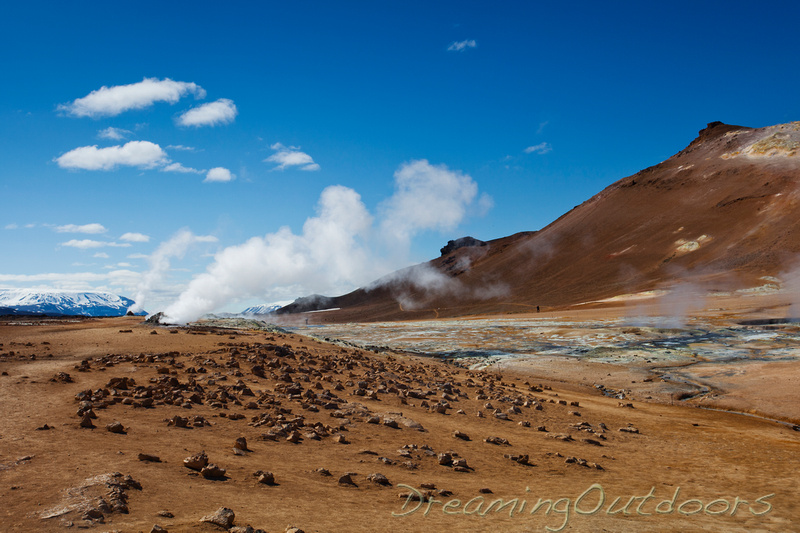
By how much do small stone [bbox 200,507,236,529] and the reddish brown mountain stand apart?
345ft

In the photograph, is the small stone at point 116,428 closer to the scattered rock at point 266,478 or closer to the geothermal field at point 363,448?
the geothermal field at point 363,448

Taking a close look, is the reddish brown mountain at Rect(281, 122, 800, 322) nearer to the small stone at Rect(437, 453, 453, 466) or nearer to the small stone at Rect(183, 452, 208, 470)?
the small stone at Rect(437, 453, 453, 466)

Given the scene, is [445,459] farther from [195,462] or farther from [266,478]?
[195,462]

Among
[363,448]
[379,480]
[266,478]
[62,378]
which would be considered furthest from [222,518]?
[62,378]

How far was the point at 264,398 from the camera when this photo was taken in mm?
13227

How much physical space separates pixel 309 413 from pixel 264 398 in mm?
1451

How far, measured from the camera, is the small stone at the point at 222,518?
5.65 meters

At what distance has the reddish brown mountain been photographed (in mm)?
110125

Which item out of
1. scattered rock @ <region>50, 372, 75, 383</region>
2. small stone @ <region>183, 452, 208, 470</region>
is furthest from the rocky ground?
scattered rock @ <region>50, 372, 75, 383</region>

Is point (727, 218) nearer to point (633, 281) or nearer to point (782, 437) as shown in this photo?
point (633, 281)

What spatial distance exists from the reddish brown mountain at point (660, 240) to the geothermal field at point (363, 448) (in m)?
91.8

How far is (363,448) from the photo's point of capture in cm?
1027

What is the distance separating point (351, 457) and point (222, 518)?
4149 millimetres

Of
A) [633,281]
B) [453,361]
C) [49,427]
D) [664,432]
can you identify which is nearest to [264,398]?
[49,427]
